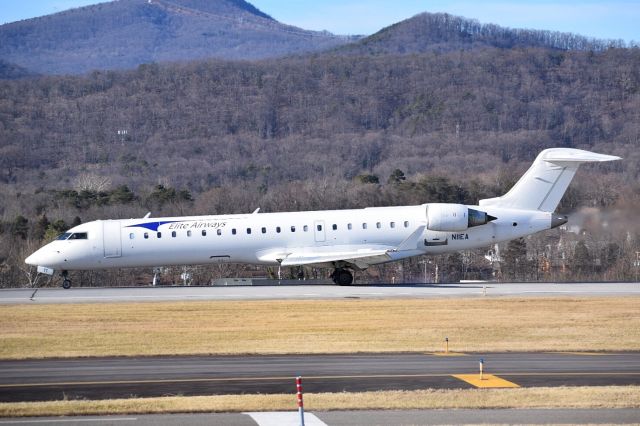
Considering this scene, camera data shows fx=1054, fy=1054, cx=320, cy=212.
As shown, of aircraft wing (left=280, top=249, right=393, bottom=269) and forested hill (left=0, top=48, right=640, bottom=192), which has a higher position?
forested hill (left=0, top=48, right=640, bottom=192)

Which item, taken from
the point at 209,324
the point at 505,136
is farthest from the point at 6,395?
the point at 505,136

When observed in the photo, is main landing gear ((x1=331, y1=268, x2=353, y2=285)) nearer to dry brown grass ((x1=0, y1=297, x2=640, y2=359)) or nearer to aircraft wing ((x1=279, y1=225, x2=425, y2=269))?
aircraft wing ((x1=279, y1=225, x2=425, y2=269))

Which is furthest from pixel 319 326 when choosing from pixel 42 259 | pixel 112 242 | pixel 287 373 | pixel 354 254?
pixel 42 259

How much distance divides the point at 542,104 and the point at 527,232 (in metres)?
137

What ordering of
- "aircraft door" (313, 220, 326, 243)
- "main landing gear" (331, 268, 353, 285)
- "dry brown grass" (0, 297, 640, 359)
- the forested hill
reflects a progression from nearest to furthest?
1. "dry brown grass" (0, 297, 640, 359)
2. "aircraft door" (313, 220, 326, 243)
3. "main landing gear" (331, 268, 353, 285)
4. the forested hill

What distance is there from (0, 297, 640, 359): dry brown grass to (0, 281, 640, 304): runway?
184 cm

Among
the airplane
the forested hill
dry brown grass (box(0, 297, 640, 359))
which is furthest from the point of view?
the forested hill

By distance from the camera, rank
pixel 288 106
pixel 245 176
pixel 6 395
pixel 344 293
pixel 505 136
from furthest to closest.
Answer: pixel 288 106 → pixel 505 136 → pixel 245 176 → pixel 344 293 → pixel 6 395

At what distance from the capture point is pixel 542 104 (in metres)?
177

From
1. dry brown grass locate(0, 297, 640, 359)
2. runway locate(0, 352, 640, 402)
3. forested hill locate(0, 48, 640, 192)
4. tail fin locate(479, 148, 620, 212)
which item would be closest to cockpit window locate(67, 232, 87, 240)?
dry brown grass locate(0, 297, 640, 359)

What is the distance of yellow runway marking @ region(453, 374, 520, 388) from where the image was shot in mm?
19375

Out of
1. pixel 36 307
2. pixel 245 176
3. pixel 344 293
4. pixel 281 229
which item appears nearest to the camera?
pixel 36 307

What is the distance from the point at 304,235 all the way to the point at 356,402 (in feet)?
84.7

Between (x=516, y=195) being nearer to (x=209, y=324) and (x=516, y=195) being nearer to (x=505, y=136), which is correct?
(x=209, y=324)
